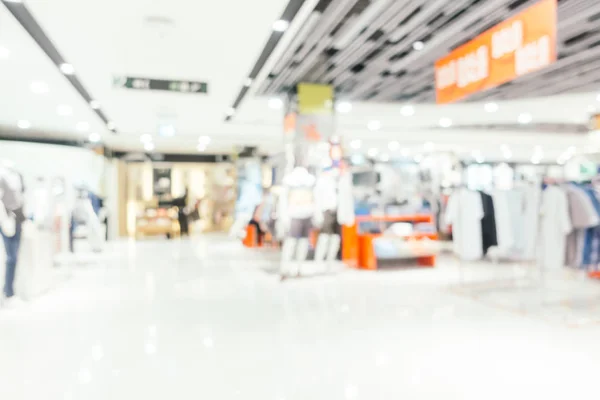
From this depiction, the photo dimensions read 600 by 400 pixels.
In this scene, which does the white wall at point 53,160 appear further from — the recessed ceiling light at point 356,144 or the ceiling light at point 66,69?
A: the recessed ceiling light at point 356,144

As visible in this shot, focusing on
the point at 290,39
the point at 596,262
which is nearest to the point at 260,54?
the point at 290,39

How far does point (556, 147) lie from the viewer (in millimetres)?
15789

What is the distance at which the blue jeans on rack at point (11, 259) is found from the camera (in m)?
5.08

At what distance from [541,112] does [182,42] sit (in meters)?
8.29

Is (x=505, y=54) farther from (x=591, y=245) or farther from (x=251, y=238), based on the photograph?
(x=251, y=238)

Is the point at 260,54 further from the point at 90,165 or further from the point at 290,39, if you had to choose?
the point at 90,165

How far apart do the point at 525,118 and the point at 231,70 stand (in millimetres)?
7732

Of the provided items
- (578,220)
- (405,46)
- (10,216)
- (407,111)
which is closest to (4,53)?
(10,216)

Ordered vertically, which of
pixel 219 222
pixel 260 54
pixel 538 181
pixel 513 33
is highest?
pixel 260 54

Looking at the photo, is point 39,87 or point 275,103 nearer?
point 39,87

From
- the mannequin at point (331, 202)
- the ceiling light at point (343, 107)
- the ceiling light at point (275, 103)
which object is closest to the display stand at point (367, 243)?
the mannequin at point (331, 202)

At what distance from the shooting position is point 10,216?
5.02 meters

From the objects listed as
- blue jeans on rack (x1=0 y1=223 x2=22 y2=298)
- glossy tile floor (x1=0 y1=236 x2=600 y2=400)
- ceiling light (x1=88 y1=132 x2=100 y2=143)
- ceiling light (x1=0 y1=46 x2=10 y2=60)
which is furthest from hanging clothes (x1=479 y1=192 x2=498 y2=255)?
ceiling light (x1=88 y1=132 x2=100 y2=143)

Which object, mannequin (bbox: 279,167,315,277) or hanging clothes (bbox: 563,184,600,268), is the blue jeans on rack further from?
hanging clothes (bbox: 563,184,600,268)
